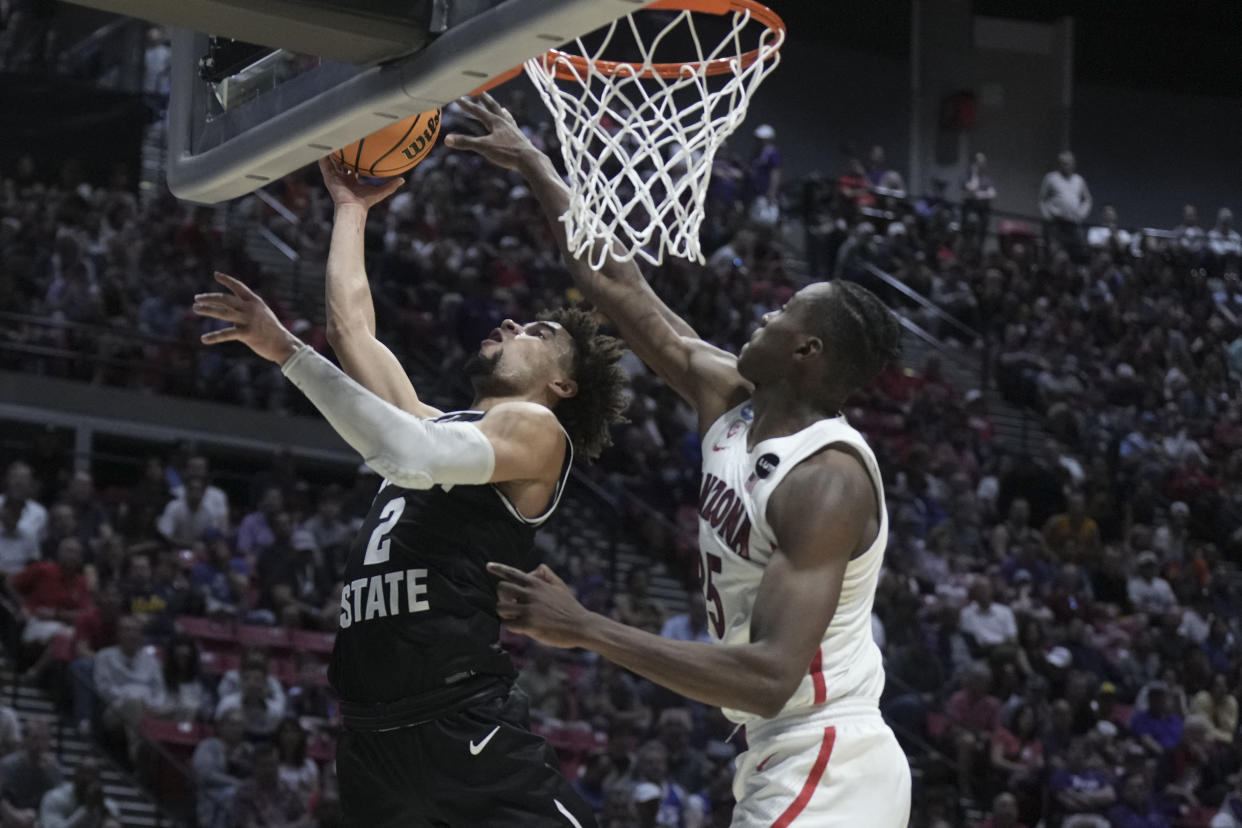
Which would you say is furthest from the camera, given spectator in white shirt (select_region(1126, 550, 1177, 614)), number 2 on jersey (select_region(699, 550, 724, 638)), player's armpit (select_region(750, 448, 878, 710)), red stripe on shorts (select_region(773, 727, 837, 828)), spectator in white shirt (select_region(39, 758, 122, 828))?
spectator in white shirt (select_region(1126, 550, 1177, 614))

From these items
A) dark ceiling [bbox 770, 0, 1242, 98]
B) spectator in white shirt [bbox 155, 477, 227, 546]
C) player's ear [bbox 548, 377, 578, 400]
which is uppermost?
dark ceiling [bbox 770, 0, 1242, 98]

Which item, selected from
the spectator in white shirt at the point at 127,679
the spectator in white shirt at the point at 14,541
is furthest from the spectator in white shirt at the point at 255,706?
the spectator in white shirt at the point at 14,541

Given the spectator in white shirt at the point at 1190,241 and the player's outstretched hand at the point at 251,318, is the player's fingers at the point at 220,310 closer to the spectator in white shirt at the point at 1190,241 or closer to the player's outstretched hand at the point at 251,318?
the player's outstretched hand at the point at 251,318

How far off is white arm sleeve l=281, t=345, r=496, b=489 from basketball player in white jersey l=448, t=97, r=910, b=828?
0.43m

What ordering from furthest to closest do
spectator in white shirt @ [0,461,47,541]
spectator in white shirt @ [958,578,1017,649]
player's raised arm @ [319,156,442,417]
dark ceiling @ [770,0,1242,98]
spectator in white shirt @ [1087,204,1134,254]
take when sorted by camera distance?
1. dark ceiling @ [770,0,1242,98]
2. spectator in white shirt @ [1087,204,1134,254]
3. spectator in white shirt @ [958,578,1017,649]
4. spectator in white shirt @ [0,461,47,541]
5. player's raised arm @ [319,156,442,417]

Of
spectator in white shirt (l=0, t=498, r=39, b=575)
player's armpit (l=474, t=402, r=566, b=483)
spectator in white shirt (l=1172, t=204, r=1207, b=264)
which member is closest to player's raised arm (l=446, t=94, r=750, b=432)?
player's armpit (l=474, t=402, r=566, b=483)

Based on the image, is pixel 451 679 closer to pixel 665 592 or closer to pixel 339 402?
pixel 339 402

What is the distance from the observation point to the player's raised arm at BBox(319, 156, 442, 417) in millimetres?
4359

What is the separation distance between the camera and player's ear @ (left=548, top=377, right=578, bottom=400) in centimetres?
431

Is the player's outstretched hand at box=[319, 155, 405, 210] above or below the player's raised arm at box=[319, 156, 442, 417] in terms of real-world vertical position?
above

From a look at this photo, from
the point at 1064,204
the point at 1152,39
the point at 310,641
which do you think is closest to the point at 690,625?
the point at 310,641

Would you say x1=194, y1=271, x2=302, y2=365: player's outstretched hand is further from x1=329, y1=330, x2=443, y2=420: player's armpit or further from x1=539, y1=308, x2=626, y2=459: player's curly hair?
x1=539, y1=308, x2=626, y2=459: player's curly hair

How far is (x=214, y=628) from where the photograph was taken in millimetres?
9102

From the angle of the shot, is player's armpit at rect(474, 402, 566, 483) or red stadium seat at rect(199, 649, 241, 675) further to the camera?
red stadium seat at rect(199, 649, 241, 675)
